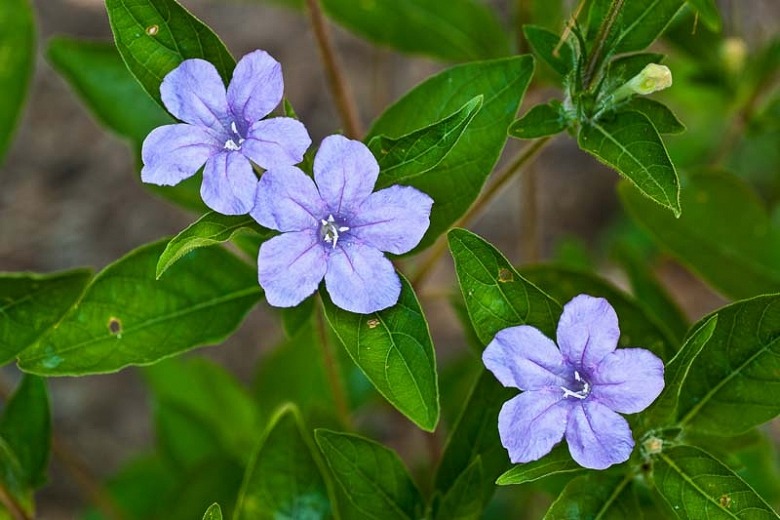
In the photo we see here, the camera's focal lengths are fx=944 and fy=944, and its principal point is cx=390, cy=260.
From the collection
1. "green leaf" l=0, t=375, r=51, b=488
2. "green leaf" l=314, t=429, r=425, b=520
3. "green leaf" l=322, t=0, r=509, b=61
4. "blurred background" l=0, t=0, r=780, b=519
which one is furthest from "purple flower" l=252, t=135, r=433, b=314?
"blurred background" l=0, t=0, r=780, b=519

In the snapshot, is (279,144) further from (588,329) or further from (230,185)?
(588,329)

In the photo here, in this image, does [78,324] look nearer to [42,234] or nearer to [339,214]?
[339,214]

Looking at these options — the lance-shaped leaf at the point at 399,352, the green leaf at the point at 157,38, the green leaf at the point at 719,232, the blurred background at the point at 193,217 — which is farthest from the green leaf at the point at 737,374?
the blurred background at the point at 193,217

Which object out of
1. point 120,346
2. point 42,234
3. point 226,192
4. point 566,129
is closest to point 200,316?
point 120,346

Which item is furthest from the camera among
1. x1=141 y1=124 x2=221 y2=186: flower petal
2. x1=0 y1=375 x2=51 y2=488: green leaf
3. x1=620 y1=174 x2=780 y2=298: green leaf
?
x1=620 y1=174 x2=780 y2=298: green leaf

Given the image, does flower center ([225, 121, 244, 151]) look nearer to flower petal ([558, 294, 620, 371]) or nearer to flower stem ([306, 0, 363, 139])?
flower stem ([306, 0, 363, 139])

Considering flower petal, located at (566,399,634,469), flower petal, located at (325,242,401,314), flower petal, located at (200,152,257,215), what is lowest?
flower petal, located at (566,399,634,469)
